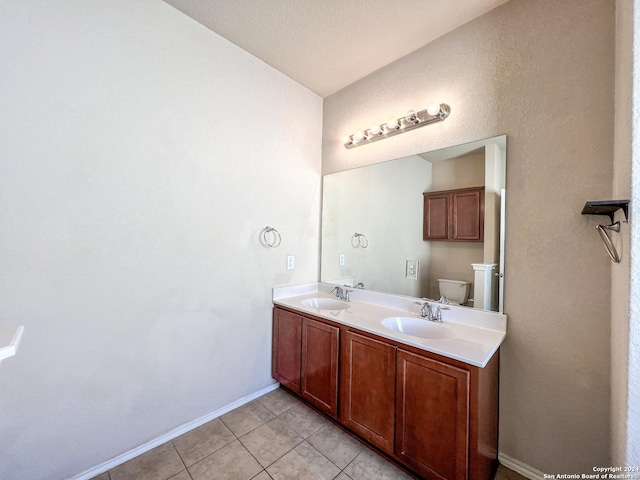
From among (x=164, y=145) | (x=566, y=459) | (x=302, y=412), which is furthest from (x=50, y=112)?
(x=566, y=459)

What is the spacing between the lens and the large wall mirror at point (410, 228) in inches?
61.2

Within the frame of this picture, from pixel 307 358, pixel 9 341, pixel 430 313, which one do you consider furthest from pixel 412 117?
pixel 9 341

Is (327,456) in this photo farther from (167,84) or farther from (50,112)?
(167,84)

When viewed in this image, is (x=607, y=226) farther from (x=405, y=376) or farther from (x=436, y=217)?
(x=405, y=376)

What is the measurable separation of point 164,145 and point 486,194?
202cm

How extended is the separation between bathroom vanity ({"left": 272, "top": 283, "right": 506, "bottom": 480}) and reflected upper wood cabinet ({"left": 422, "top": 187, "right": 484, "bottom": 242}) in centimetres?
48

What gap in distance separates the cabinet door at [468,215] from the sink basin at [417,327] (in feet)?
1.95

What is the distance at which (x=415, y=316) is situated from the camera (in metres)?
1.81

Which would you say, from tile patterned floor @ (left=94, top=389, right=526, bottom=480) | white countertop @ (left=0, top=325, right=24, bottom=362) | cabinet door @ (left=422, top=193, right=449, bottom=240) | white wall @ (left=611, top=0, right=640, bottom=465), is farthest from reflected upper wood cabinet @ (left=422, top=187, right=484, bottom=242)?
white countertop @ (left=0, top=325, right=24, bottom=362)

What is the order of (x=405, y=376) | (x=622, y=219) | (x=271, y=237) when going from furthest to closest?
(x=271, y=237) → (x=405, y=376) → (x=622, y=219)

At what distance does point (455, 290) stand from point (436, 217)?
0.51 meters

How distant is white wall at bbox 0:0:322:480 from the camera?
1.21 m

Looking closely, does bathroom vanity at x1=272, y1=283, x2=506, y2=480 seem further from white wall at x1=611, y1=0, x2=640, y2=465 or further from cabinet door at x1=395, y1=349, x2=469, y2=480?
white wall at x1=611, y1=0, x2=640, y2=465

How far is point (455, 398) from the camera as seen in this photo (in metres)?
1.17
